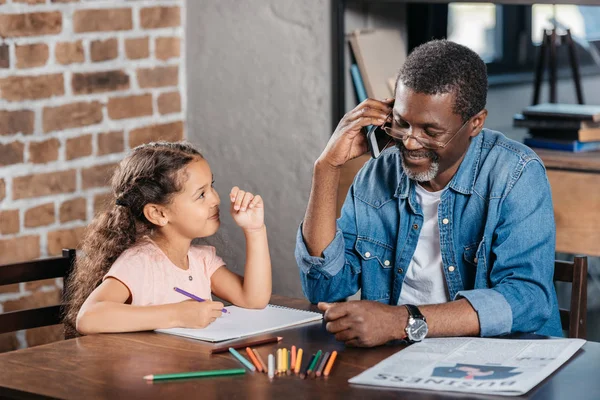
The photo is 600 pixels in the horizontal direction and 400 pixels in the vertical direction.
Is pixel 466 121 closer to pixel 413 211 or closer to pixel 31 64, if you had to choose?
pixel 413 211

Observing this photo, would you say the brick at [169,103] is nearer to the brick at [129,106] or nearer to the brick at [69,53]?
the brick at [129,106]

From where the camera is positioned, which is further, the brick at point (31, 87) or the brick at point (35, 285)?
the brick at point (35, 285)

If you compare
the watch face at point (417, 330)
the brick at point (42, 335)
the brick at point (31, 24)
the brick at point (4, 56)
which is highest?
the brick at point (31, 24)

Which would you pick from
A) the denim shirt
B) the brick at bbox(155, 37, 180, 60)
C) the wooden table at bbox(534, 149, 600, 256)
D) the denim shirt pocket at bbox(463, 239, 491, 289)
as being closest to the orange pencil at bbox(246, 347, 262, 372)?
the denim shirt

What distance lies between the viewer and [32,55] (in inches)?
114

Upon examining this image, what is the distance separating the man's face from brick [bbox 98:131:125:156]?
138 cm

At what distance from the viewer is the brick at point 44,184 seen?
114 inches

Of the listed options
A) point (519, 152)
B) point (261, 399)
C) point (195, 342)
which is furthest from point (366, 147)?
point (261, 399)

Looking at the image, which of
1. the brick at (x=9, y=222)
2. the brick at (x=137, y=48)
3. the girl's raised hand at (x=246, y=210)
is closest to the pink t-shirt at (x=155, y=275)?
the girl's raised hand at (x=246, y=210)

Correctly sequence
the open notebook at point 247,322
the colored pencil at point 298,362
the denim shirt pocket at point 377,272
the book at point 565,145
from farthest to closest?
the book at point 565,145 < the denim shirt pocket at point 377,272 < the open notebook at point 247,322 < the colored pencil at point 298,362

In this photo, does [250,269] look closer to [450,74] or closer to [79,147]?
[450,74]

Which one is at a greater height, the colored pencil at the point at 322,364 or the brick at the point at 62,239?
the colored pencil at the point at 322,364

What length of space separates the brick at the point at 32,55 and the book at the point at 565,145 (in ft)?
4.95

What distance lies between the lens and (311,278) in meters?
2.11
